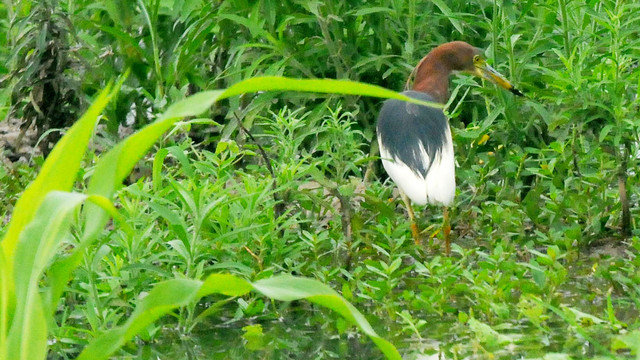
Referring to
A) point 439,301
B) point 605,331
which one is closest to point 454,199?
point 439,301

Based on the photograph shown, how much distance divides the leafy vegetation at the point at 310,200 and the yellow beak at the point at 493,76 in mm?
74

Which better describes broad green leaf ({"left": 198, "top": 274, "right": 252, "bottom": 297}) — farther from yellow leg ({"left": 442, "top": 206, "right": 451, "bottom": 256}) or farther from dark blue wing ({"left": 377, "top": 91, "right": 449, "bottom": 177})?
dark blue wing ({"left": 377, "top": 91, "right": 449, "bottom": 177})

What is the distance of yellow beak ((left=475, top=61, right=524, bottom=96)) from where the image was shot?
5.21m

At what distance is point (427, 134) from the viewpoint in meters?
5.20

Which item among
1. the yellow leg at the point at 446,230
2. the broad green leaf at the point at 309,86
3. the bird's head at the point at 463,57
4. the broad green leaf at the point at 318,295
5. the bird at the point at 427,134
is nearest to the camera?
the broad green leaf at the point at 309,86

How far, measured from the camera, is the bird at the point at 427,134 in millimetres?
4945

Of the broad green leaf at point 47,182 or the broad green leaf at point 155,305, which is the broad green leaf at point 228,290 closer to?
the broad green leaf at point 155,305

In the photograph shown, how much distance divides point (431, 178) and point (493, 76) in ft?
2.68

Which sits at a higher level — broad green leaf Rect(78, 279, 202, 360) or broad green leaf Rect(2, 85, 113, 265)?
broad green leaf Rect(2, 85, 113, 265)

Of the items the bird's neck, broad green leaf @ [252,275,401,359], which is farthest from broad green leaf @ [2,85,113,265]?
the bird's neck

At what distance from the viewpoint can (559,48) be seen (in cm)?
529

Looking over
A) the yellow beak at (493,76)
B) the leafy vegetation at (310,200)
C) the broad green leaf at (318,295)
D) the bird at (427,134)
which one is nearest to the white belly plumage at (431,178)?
the bird at (427,134)

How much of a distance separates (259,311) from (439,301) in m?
0.60

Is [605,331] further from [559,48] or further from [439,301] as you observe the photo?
[559,48]
